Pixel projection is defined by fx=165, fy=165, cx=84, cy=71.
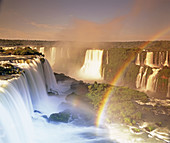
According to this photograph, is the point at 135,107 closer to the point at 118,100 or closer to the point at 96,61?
the point at 118,100

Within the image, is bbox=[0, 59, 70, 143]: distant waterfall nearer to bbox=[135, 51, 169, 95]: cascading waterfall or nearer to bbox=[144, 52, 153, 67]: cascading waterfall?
bbox=[135, 51, 169, 95]: cascading waterfall

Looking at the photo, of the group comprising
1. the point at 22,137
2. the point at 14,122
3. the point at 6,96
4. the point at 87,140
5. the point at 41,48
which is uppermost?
the point at 41,48

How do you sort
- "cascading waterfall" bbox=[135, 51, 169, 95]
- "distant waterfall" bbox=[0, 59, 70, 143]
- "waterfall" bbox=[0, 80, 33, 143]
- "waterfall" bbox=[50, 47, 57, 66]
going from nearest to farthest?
"waterfall" bbox=[0, 80, 33, 143] < "distant waterfall" bbox=[0, 59, 70, 143] < "cascading waterfall" bbox=[135, 51, 169, 95] < "waterfall" bbox=[50, 47, 57, 66]

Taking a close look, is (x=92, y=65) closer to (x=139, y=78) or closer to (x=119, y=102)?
(x=139, y=78)

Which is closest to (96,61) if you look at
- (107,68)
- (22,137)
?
(107,68)

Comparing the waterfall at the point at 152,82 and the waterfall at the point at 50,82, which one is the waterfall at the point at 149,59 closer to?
the waterfall at the point at 152,82

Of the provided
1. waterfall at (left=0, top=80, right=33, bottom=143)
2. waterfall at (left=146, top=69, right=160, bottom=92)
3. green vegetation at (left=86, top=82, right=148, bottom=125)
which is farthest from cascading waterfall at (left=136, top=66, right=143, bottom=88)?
waterfall at (left=0, top=80, right=33, bottom=143)
